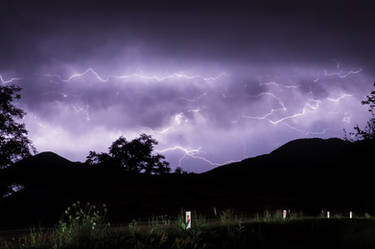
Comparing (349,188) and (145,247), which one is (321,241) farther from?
(349,188)

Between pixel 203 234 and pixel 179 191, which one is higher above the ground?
pixel 179 191

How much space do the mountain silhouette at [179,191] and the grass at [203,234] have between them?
45.5 ft

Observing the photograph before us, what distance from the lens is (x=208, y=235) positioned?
933cm

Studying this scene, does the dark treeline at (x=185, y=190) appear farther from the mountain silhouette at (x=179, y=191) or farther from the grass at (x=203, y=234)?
the grass at (x=203, y=234)

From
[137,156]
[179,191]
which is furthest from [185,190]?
[137,156]

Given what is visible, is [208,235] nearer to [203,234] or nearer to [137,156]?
[203,234]

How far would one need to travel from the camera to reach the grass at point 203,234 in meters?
7.62

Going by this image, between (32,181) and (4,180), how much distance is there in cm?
300

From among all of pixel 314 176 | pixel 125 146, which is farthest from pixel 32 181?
pixel 314 176

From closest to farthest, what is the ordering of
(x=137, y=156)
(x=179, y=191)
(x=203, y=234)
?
(x=203, y=234) → (x=179, y=191) → (x=137, y=156)

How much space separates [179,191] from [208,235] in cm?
2253

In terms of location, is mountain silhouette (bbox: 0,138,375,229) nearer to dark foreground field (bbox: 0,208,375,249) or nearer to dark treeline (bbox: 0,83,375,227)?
dark treeline (bbox: 0,83,375,227)

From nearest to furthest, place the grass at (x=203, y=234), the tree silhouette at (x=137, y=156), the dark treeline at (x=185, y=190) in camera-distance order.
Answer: the grass at (x=203, y=234), the dark treeline at (x=185, y=190), the tree silhouette at (x=137, y=156)

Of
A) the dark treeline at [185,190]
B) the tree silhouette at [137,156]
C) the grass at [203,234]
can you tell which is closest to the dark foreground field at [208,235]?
the grass at [203,234]
